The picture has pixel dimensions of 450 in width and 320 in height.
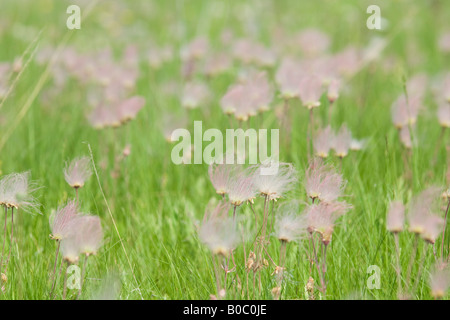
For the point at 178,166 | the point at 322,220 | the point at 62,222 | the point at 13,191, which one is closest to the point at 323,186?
the point at 322,220

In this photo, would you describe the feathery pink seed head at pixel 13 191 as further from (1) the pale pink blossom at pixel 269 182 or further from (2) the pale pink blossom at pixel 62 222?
(1) the pale pink blossom at pixel 269 182

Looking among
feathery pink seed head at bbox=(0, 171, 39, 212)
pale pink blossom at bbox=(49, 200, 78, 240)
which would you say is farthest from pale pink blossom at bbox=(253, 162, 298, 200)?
feathery pink seed head at bbox=(0, 171, 39, 212)

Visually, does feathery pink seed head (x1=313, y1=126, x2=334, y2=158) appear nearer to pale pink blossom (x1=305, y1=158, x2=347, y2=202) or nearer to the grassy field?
the grassy field

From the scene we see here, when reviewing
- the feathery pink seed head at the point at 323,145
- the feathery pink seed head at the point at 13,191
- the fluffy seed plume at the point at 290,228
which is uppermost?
the feathery pink seed head at the point at 323,145

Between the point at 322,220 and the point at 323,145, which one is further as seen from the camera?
the point at 323,145

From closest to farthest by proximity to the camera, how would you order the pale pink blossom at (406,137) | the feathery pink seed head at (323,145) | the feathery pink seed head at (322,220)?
the feathery pink seed head at (322,220), the feathery pink seed head at (323,145), the pale pink blossom at (406,137)

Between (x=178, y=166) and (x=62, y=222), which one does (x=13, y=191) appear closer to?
(x=62, y=222)

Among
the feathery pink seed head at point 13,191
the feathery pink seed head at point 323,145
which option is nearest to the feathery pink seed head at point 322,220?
the feathery pink seed head at point 323,145
